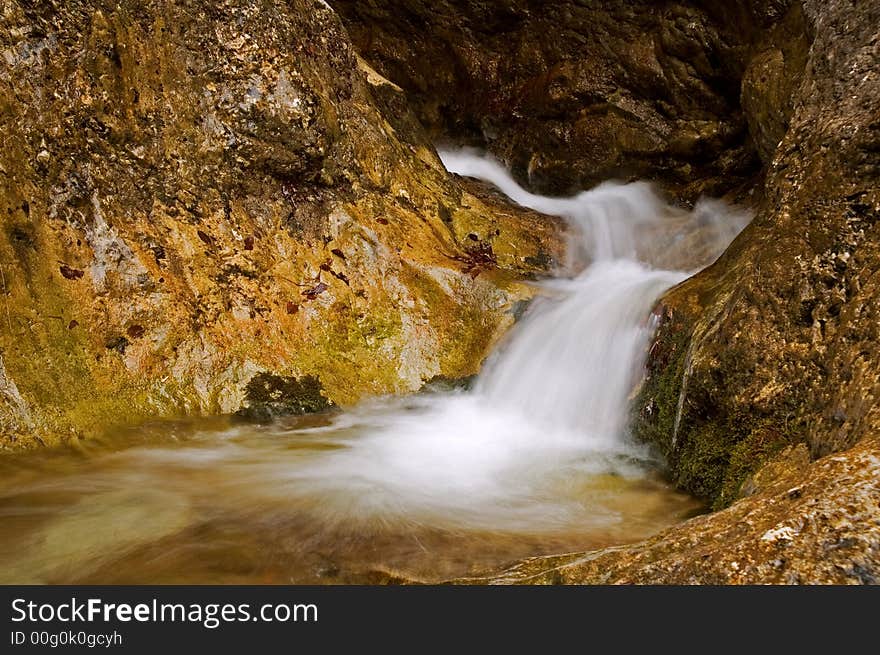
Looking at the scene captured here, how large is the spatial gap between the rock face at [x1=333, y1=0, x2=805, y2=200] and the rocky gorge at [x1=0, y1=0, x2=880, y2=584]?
416 mm

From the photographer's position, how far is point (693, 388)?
474cm

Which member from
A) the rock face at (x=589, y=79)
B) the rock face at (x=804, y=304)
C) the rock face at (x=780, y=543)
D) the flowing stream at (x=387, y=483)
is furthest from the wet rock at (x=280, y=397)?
the rock face at (x=589, y=79)

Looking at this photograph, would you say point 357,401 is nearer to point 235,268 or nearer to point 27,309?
point 235,268

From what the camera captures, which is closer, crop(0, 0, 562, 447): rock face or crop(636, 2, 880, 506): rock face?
crop(636, 2, 880, 506): rock face

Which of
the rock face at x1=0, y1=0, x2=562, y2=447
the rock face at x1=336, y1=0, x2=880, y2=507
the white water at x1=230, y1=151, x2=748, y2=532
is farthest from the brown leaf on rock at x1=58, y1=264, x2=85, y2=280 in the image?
the rock face at x1=336, y1=0, x2=880, y2=507

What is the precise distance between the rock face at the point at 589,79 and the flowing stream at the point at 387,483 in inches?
180

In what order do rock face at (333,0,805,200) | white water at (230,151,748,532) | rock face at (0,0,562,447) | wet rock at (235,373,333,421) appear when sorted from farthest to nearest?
rock face at (333,0,805,200) → wet rock at (235,373,333,421) → rock face at (0,0,562,447) → white water at (230,151,748,532)

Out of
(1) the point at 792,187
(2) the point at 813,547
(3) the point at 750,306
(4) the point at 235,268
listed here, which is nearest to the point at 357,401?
(4) the point at 235,268

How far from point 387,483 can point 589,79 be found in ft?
32.1

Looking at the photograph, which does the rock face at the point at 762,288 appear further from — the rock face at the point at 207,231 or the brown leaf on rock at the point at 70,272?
the brown leaf on rock at the point at 70,272

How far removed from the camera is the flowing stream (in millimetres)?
3789

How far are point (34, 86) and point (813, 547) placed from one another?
22.0 feet

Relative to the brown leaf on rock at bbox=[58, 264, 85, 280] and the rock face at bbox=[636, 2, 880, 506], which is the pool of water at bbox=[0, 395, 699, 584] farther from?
the brown leaf on rock at bbox=[58, 264, 85, 280]

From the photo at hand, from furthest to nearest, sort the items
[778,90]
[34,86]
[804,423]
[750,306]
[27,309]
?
1. [778,90]
2. [34,86]
3. [27,309]
4. [750,306]
5. [804,423]
